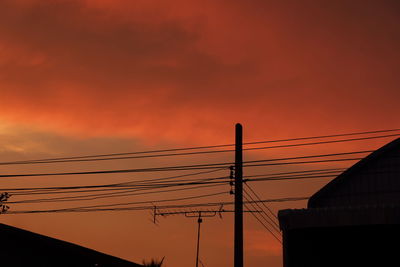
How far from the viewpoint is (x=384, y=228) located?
61.8 feet

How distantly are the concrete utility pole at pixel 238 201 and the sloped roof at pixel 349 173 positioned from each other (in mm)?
10272

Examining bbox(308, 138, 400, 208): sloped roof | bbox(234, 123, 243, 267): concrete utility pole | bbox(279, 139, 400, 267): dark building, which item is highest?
bbox(308, 138, 400, 208): sloped roof

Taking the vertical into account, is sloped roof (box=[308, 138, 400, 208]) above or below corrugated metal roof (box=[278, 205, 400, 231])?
above

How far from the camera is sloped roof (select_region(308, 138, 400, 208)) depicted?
33.0 m

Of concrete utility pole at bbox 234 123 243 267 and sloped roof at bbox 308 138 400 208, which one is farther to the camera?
sloped roof at bbox 308 138 400 208

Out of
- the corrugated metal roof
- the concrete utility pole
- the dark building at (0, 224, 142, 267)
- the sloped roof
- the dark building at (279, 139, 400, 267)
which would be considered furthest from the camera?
the sloped roof

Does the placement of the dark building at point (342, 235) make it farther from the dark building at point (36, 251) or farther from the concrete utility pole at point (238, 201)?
the dark building at point (36, 251)

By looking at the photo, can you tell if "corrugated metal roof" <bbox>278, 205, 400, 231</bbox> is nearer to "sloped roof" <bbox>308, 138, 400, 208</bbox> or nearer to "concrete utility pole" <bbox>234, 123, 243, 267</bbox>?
"concrete utility pole" <bbox>234, 123, 243, 267</bbox>

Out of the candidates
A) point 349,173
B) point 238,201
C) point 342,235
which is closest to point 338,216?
point 342,235

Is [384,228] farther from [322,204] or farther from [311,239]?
[322,204]

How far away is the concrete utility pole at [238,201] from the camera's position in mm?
22469

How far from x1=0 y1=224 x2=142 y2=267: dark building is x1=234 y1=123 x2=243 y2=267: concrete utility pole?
7.52 metres

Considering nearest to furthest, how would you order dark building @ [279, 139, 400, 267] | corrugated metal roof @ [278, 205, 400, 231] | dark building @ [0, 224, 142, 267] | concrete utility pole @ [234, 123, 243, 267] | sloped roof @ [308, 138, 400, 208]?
corrugated metal roof @ [278, 205, 400, 231]
dark building @ [279, 139, 400, 267]
concrete utility pole @ [234, 123, 243, 267]
dark building @ [0, 224, 142, 267]
sloped roof @ [308, 138, 400, 208]

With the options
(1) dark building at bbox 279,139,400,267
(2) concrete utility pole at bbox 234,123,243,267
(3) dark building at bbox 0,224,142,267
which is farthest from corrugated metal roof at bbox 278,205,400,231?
(3) dark building at bbox 0,224,142,267
